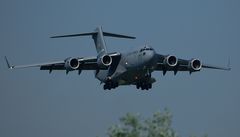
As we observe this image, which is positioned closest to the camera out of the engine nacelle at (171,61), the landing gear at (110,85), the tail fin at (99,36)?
the engine nacelle at (171,61)

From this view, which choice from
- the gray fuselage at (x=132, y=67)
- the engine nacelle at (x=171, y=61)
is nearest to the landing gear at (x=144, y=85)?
the gray fuselage at (x=132, y=67)

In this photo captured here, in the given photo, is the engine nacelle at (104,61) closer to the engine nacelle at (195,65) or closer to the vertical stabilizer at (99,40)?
the engine nacelle at (195,65)

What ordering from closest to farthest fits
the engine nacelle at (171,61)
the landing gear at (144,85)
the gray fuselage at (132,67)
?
the gray fuselage at (132,67) < the engine nacelle at (171,61) < the landing gear at (144,85)

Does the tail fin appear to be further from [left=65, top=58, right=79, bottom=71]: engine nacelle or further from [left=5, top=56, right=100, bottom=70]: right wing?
[left=65, top=58, right=79, bottom=71]: engine nacelle

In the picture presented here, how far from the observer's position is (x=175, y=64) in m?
51.4

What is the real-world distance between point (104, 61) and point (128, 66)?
2144 millimetres

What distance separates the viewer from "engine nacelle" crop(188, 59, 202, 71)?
52656 millimetres

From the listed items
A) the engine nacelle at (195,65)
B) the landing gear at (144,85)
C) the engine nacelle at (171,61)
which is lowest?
the landing gear at (144,85)

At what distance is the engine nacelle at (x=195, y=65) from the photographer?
52.7 metres

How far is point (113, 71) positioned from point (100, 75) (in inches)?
95.3

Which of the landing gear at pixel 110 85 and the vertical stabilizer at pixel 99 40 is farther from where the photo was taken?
the vertical stabilizer at pixel 99 40

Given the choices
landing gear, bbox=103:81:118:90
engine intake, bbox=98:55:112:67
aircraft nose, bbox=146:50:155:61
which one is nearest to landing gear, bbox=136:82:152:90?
landing gear, bbox=103:81:118:90

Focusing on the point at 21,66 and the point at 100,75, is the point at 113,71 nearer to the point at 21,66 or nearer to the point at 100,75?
the point at 100,75

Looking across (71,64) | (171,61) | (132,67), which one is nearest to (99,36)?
(71,64)
